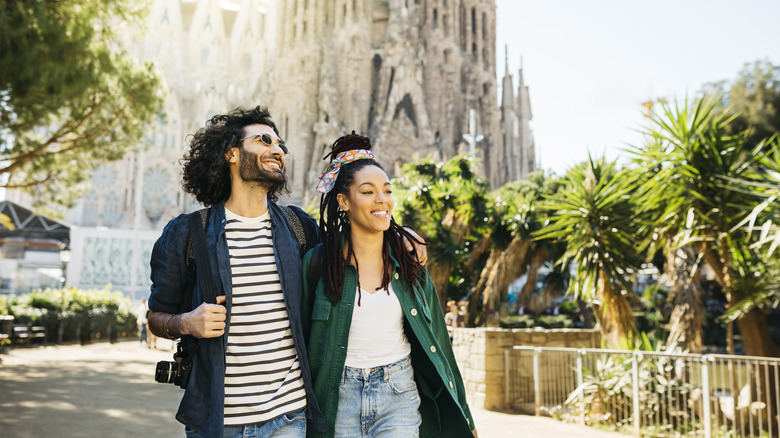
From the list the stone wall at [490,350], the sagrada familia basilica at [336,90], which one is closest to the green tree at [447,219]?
the stone wall at [490,350]

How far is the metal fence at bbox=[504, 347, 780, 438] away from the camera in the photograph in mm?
6141

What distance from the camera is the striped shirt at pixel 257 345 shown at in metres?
2.07

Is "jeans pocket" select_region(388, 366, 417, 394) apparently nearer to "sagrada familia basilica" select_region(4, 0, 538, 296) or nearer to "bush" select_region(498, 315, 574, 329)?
"bush" select_region(498, 315, 574, 329)

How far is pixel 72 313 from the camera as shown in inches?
645

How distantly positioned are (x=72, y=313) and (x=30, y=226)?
972cm

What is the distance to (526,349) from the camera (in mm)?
8086

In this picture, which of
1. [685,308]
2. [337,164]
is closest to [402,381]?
[337,164]

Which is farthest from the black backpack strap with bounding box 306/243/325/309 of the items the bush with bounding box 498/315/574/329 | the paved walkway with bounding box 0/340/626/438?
the bush with bounding box 498/315/574/329

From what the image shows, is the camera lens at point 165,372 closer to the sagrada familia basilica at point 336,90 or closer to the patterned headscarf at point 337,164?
the patterned headscarf at point 337,164

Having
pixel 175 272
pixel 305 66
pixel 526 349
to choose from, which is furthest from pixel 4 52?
pixel 305 66

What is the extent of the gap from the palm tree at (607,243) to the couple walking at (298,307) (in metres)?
5.55

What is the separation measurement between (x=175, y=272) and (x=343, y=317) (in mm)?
635

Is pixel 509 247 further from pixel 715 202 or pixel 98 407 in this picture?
pixel 98 407

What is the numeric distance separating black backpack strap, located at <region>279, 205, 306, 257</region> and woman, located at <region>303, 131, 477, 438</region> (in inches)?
3.3
